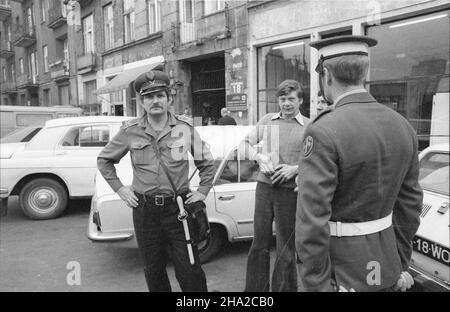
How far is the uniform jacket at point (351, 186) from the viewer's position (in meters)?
1.33

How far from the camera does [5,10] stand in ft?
7.63

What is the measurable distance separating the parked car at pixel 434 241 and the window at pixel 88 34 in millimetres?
2485

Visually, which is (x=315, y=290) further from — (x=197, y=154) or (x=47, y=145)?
(x=47, y=145)

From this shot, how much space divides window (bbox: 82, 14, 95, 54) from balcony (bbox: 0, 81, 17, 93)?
0.94m

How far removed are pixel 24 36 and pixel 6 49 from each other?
0.51ft

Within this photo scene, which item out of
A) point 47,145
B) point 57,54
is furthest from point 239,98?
point 57,54

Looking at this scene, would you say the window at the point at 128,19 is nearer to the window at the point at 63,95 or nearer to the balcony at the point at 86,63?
the balcony at the point at 86,63

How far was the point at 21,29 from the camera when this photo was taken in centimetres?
264

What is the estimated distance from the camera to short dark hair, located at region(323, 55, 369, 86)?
140 centimetres

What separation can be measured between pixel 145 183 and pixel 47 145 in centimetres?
433

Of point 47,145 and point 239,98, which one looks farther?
point 239,98

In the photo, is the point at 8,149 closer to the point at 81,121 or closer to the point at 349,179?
the point at 81,121

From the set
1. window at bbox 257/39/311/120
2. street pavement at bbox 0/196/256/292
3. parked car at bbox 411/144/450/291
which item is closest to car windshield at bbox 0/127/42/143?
street pavement at bbox 0/196/256/292

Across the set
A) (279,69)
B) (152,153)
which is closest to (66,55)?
(152,153)
